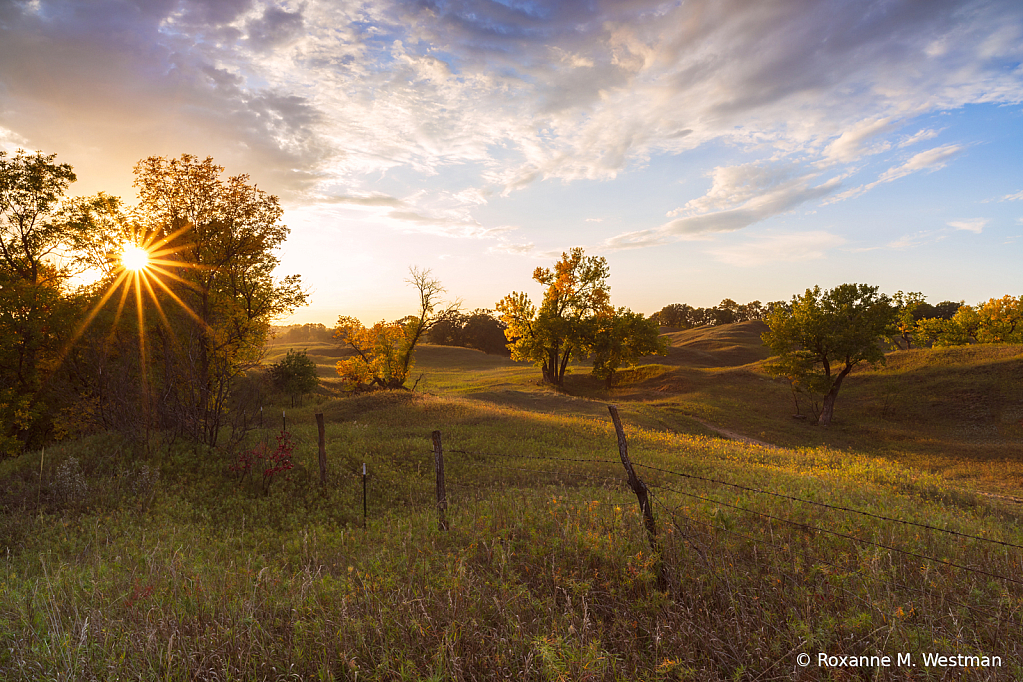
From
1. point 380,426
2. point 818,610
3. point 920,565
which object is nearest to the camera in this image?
point 818,610

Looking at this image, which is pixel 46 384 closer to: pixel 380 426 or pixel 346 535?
pixel 380 426

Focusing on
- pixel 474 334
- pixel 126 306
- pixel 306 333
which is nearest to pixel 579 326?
pixel 126 306

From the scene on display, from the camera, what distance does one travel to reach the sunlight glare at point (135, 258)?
20.8 meters

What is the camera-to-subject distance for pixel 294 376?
120 ft

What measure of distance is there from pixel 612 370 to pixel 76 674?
4749 cm

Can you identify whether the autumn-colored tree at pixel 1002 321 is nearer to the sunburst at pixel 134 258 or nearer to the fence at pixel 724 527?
the fence at pixel 724 527

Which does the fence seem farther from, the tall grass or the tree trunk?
the tree trunk

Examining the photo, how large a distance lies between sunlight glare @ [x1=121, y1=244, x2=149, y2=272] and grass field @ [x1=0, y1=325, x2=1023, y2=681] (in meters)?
8.89

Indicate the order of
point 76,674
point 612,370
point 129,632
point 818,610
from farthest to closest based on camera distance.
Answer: point 612,370 → point 818,610 → point 129,632 → point 76,674

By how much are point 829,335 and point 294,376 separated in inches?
1565

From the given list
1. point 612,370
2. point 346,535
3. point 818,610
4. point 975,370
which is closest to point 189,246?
point 346,535

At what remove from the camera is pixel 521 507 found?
8750mm

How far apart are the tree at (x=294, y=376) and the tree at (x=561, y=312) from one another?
67.6ft

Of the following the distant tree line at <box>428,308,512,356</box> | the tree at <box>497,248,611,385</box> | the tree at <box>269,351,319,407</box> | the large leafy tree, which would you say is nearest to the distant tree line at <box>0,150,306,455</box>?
the large leafy tree
